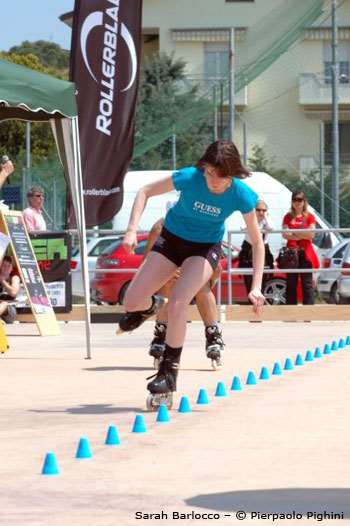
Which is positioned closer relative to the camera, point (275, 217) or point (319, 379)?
point (319, 379)

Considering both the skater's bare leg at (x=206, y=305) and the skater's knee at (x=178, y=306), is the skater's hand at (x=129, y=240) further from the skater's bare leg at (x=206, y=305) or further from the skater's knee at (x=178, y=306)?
the skater's bare leg at (x=206, y=305)

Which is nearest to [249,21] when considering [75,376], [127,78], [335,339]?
[127,78]

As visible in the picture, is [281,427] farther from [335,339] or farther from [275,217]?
[275,217]

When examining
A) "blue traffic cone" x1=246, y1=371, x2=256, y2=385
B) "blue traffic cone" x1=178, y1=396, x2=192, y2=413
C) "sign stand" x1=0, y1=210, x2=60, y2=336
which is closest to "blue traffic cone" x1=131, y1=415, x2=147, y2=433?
"blue traffic cone" x1=178, y1=396, x2=192, y2=413

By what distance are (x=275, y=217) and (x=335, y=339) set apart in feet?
43.3

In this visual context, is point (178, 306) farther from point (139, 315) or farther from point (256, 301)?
point (139, 315)

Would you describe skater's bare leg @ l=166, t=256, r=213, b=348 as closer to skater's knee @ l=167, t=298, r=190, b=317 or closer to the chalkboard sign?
skater's knee @ l=167, t=298, r=190, b=317

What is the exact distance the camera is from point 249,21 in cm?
6369

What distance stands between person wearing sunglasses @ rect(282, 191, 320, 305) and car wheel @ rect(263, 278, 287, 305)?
1339 mm

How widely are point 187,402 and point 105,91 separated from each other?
12.4m

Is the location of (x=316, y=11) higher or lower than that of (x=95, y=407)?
higher

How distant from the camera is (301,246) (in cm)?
2269

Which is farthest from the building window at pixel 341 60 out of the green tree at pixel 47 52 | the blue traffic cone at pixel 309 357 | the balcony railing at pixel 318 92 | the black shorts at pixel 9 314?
the green tree at pixel 47 52

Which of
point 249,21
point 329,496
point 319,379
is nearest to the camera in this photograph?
point 329,496
